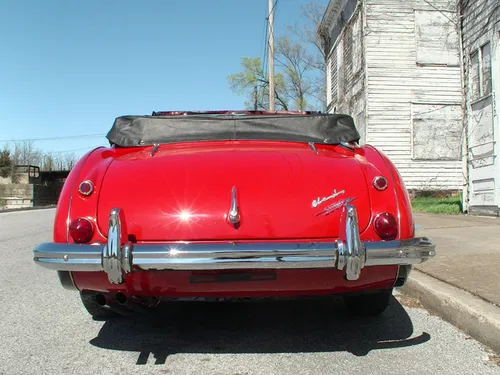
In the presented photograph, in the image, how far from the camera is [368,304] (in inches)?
142

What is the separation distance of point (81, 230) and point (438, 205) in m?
12.5

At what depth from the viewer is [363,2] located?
15805 mm

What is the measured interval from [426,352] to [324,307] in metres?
1.18

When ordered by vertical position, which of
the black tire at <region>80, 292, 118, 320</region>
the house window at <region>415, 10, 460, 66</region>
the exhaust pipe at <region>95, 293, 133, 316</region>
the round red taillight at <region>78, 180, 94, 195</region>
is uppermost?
the house window at <region>415, 10, 460, 66</region>

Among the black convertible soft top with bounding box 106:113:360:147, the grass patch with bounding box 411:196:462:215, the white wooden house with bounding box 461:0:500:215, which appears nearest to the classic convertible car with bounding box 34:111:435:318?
the black convertible soft top with bounding box 106:113:360:147

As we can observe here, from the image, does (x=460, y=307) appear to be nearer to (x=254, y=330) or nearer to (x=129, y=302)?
(x=254, y=330)

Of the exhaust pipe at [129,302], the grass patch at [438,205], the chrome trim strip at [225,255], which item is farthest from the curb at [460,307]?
the grass patch at [438,205]

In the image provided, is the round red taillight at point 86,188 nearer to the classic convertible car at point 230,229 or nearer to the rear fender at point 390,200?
the classic convertible car at point 230,229

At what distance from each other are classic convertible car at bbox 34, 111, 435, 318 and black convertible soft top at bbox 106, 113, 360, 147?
51 cm

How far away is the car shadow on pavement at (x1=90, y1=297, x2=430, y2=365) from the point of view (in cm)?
311

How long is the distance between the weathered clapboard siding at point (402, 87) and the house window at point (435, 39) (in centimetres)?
12

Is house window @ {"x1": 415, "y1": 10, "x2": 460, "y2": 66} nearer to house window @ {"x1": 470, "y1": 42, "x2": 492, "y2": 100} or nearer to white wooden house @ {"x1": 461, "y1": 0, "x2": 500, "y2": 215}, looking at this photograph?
white wooden house @ {"x1": 461, "y1": 0, "x2": 500, "y2": 215}

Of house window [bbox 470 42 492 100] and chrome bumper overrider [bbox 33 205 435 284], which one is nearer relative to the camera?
chrome bumper overrider [bbox 33 205 435 284]

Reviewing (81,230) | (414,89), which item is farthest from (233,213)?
(414,89)
